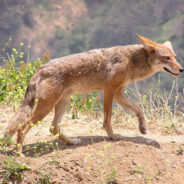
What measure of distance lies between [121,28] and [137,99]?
81.8m

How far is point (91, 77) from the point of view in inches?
261

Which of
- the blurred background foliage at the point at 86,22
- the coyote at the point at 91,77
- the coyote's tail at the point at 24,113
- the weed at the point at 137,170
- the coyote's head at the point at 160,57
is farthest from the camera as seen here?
the blurred background foliage at the point at 86,22

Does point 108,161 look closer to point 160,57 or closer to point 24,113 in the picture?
point 24,113

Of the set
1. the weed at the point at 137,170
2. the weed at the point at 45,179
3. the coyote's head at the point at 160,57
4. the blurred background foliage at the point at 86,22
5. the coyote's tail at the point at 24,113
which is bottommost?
the weed at the point at 45,179

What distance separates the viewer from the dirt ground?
208 inches

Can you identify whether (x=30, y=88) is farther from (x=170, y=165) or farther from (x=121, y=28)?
(x=121, y=28)

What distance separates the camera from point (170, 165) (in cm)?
583

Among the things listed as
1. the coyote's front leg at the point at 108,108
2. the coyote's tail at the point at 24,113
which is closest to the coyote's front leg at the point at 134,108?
the coyote's front leg at the point at 108,108

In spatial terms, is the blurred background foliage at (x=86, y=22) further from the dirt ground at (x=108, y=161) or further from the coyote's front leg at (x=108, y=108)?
the dirt ground at (x=108, y=161)

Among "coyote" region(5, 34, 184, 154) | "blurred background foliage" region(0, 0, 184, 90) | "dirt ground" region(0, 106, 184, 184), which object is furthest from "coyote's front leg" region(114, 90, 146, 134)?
"blurred background foliage" region(0, 0, 184, 90)

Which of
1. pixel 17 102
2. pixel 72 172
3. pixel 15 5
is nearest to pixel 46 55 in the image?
pixel 17 102

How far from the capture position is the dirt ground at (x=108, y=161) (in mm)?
5277

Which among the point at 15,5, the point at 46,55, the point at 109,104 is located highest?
the point at 15,5

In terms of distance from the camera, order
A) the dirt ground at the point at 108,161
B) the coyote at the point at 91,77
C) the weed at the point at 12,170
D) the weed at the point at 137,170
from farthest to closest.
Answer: the coyote at the point at 91,77 → the weed at the point at 137,170 → the dirt ground at the point at 108,161 → the weed at the point at 12,170
